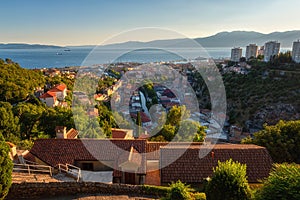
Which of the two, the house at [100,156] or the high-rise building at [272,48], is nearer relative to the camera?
the house at [100,156]

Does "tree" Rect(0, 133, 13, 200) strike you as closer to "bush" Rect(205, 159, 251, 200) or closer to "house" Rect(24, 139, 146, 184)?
"house" Rect(24, 139, 146, 184)

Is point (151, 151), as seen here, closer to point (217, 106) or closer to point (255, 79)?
point (217, 106)

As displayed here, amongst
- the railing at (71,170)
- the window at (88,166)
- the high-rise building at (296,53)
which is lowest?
the window at (88,166)

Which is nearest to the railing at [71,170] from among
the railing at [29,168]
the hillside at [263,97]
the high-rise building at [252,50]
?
the railing at [29,168]

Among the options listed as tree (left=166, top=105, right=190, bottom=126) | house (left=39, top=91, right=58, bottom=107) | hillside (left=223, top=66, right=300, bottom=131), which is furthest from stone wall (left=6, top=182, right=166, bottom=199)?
hillside (left=223, top=66, right=300, bottom=131)

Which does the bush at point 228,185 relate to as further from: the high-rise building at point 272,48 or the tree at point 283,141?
the high-rise building at point 272,48

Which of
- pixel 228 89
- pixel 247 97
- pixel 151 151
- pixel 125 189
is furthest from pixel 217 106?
pixel 125 189

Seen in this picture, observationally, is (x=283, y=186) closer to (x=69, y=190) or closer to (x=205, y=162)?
(x=205, y=162)
